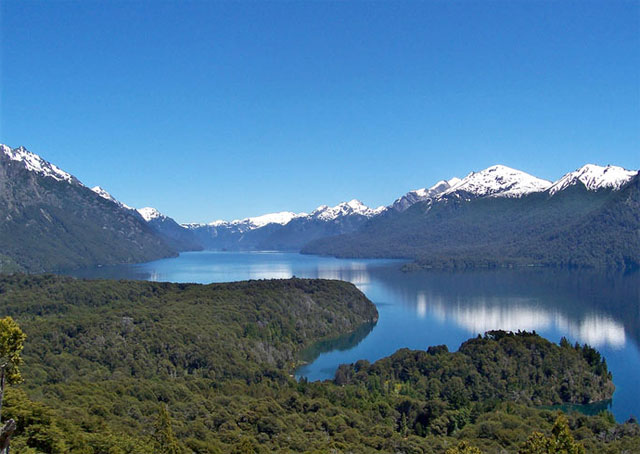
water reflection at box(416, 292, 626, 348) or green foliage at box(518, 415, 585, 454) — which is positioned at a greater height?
green foliage at box(518, 415, 585, 454)

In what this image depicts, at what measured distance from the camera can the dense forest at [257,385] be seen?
42469 millimetres

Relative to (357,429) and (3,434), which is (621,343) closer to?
(357,429)

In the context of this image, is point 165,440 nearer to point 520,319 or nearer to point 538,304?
point 520,319

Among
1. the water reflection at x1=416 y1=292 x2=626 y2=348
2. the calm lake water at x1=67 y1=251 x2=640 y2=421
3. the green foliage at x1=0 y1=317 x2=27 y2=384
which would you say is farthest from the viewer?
the water reflection at x1=416 y1=292 x2=626 y2=348

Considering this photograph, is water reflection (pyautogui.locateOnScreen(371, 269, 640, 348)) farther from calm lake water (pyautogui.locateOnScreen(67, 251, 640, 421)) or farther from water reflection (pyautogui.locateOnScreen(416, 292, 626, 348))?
calm lake water (pyautogui.locateOnScreen(67, 251, 640, 421))

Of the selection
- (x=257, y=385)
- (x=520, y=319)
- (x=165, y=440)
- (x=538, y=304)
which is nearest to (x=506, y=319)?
(x=520, y=319)

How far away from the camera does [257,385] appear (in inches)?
2746

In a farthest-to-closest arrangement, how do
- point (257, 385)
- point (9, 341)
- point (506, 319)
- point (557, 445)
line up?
point (506, 319)
point (257, 385)
point (557, 445)
point (9, 341)

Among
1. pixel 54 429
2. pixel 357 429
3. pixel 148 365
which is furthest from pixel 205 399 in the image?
pixel 54 429

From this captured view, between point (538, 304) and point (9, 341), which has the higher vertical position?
point (9, 341)

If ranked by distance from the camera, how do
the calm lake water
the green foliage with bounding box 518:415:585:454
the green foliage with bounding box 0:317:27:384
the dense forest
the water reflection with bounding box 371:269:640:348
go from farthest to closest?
1. the water reflection with bounding box 371:269:640:348
2. the calm lake water
3. the dense forest
4. the green foliage with bounding box 518:415:585:454
5. the green foliage with bounding box 0:317:27:384

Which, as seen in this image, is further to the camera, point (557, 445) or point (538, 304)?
point (538, 304)

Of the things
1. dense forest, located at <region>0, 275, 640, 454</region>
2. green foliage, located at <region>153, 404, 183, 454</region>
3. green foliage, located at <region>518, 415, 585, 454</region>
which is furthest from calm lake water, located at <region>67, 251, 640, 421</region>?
green foliage, located at <region>153, 404, 183, 454</region>

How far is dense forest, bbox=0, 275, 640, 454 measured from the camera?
4247cm
